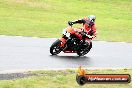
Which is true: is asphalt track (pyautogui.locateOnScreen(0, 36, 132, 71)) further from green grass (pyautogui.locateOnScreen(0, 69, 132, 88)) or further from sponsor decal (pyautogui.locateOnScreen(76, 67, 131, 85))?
sponsor decal (pyautogui.locateOnScreen(76, 67, 131, 85))

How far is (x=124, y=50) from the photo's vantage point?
2145cm

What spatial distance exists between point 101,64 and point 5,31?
819 centimetres

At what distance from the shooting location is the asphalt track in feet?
51.2

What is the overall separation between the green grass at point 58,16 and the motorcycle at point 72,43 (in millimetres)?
5684

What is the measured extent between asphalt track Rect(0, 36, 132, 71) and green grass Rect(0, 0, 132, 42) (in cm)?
317

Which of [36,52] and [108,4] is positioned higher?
[108,4]

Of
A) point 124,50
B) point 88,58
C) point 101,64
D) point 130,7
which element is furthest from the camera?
point 130,7

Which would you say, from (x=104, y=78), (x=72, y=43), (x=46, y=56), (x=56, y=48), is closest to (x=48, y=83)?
(x=104, y=78)

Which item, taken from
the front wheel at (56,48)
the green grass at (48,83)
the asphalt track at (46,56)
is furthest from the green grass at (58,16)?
the green grass at (48,83)

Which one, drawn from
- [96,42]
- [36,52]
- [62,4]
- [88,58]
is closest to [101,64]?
[88,58]

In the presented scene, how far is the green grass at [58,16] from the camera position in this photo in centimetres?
2625

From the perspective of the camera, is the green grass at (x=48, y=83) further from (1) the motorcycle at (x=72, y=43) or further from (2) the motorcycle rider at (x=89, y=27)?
(2) the motorcycle rider at (x=89, y=27)

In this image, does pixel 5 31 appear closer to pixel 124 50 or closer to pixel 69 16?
pixel 124 50

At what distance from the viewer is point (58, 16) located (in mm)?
35469
